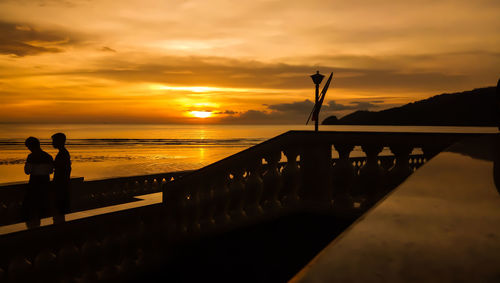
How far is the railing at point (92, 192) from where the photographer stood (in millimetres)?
7695

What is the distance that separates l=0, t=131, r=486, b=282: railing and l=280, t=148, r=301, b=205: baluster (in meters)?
0.02

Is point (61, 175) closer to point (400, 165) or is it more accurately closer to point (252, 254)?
point (252, 254)

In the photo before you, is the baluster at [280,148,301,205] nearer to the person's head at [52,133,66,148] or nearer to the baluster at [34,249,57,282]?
the baluster at [34,249,57,282]

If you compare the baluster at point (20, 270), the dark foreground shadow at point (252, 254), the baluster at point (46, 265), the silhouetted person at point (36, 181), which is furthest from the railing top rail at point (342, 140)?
the silhouetted person at point (36, 181)

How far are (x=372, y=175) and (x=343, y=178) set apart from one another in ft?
1.66

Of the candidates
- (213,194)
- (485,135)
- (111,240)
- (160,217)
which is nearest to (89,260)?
(111,240)

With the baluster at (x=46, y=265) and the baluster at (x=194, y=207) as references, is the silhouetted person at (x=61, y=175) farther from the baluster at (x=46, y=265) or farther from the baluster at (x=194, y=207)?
the baluster at (x=46, y=265)

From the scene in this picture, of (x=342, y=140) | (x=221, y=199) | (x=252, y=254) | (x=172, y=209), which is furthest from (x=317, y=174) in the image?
(x=172, y=209)

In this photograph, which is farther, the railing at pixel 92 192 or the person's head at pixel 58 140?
the railing at pixel 92 192

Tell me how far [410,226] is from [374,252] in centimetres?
32

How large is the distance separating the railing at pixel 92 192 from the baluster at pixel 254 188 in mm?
3070

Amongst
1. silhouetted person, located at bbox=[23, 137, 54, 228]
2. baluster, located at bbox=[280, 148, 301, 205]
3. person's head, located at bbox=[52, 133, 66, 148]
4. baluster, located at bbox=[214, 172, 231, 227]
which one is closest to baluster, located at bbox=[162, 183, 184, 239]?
baluster, located at bbox=[214, 172, 231, 227]

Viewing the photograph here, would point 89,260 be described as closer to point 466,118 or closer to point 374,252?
point 374,252

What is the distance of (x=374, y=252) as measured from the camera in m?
1.01
